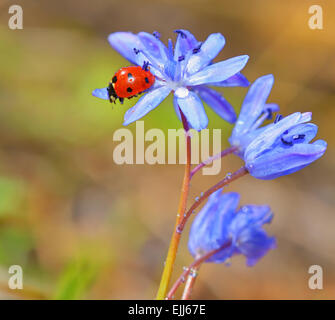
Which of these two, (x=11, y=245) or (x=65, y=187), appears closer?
(x=11, y=245)

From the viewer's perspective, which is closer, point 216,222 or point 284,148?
point 284,148

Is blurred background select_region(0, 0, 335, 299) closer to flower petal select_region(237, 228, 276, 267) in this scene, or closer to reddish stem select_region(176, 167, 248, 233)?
flower petal select_region(237, 228, 276, 267)

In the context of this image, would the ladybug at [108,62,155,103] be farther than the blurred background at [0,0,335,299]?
No

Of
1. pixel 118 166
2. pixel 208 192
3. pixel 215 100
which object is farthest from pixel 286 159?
pixel 118 166

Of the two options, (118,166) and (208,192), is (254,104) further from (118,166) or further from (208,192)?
(118,166)

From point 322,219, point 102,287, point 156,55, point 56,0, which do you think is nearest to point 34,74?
point 56,0

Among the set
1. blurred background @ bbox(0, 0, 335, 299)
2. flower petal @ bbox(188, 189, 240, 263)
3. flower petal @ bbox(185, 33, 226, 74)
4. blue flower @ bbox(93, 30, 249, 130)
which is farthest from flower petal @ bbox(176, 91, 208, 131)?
blurred background @ bbox(0, 0, 335, 299)

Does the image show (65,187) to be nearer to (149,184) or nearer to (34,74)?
(149,184)
